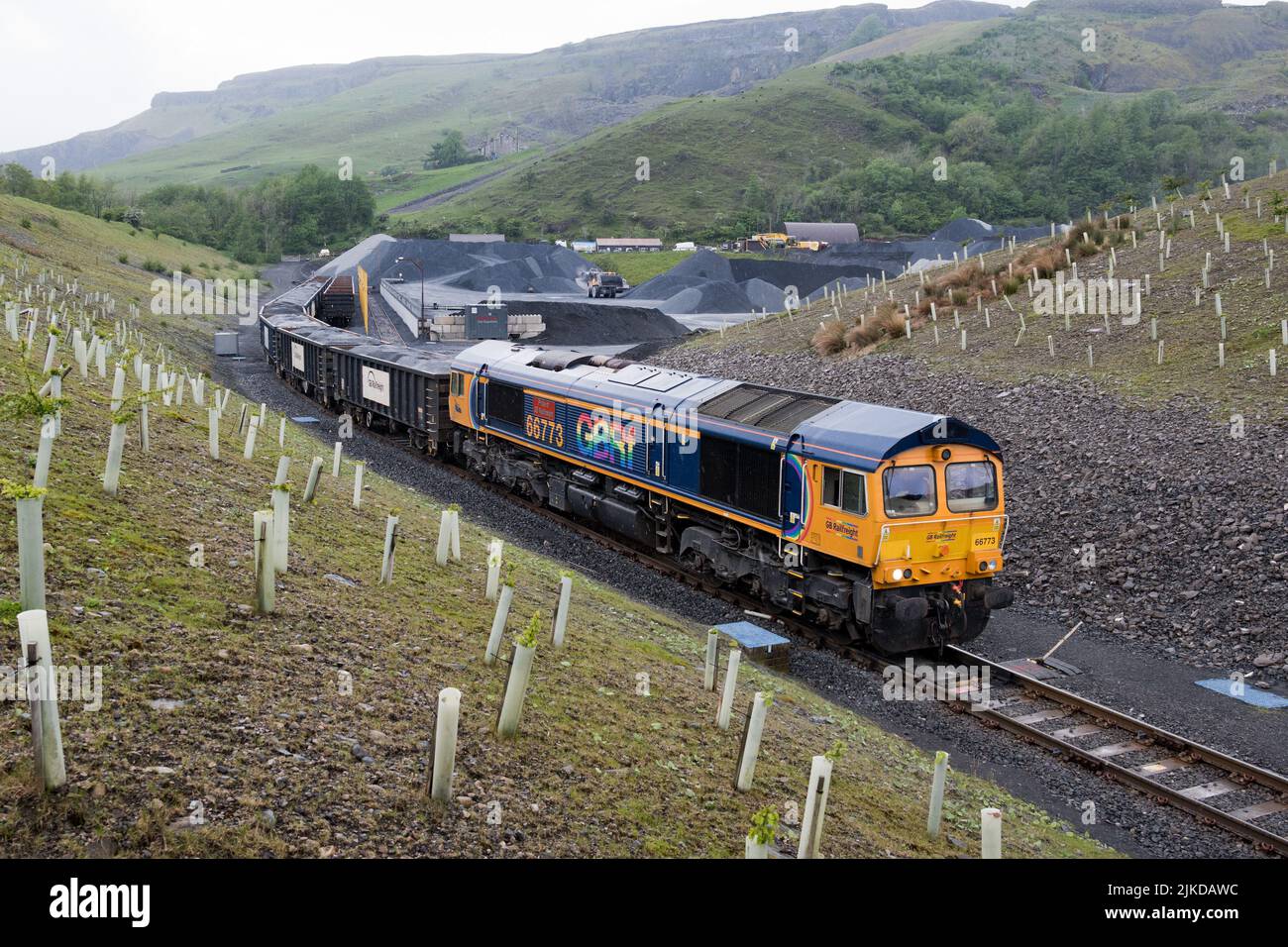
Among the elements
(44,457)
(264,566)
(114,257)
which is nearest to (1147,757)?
(264,566)

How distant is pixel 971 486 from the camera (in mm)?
16953

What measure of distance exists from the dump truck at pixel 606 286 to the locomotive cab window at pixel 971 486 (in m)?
71.9

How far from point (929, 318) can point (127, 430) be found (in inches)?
1230

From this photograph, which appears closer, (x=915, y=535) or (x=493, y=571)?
(x=493, y=571)

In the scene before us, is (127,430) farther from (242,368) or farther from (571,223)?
(571,223)

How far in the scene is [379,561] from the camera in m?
14.5

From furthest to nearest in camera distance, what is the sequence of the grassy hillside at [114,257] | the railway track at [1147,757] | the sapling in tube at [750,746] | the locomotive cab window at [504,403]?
the grassy hillside at [114,257]
the locomotive cab window at [504,403]
the railway track at [1147,757]
the sapling in tube at [750,746]

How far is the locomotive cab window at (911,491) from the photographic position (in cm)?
1609

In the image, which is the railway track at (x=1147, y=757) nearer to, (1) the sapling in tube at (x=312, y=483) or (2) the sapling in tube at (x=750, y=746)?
(2) the sapling in tube at (x=750, y=746)

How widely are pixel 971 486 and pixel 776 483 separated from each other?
327cm

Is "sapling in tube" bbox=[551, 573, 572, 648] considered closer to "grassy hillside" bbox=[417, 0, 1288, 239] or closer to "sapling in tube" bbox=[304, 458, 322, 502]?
"sapling in tube" bbox=[304, 458, 322, 502]

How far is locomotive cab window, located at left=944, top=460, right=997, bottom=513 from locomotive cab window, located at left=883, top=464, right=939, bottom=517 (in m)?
0.35
